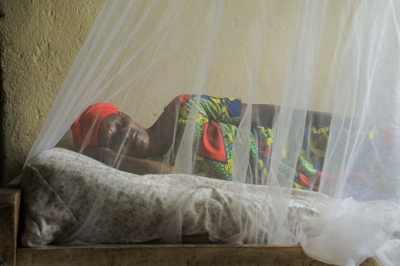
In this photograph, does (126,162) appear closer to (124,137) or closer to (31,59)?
(124,137)

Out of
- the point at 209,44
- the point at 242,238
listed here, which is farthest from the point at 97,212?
the point at 209,44

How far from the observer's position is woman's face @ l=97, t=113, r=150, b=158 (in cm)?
153

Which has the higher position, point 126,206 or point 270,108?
point 270,108

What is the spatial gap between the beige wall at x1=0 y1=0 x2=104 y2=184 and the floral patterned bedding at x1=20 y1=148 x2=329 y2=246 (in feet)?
2.40

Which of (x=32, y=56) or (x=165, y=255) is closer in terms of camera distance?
(x=165, y=255)

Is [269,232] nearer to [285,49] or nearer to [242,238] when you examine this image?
[242,238]

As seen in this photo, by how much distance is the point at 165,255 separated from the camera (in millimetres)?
1418

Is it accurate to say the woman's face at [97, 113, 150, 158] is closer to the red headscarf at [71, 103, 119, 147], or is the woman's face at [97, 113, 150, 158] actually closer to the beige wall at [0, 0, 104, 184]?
the red headscarf at [71, 103, 119, 147]

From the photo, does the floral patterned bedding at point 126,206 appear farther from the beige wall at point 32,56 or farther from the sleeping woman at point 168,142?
the beige wall at point 32,56

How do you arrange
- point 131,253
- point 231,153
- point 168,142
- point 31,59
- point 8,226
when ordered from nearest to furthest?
point 8,226 < point 131,253 < point 168,142 < point 231,153 < point 31,59

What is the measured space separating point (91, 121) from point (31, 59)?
79 centimetres

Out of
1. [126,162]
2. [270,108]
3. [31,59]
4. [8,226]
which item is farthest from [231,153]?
[31,59]

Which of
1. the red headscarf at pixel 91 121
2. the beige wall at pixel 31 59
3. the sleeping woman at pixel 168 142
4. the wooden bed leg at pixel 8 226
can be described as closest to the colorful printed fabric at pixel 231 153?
the sleeping woman at pixel 168 142

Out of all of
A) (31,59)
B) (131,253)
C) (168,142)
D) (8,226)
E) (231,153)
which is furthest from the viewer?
(31,59)
